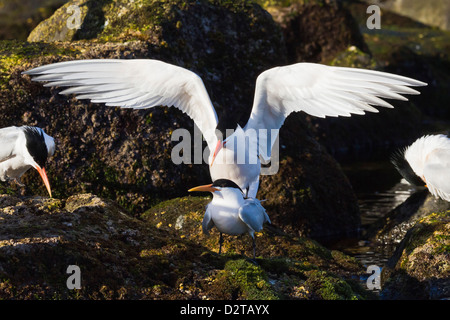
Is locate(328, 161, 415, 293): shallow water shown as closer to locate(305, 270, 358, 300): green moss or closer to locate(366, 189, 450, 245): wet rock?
locate(366, 189, 450, 245): wet rock

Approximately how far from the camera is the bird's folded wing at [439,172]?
852 cm

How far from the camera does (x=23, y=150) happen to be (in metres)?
7.70

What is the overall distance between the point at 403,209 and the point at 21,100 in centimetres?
573

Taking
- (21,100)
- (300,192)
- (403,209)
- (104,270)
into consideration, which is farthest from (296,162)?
(104,270)

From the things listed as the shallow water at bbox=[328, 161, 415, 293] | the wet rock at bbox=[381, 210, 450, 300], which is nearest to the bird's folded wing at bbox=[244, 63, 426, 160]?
the wet rock at bbox=[381, 210, 450, 300]

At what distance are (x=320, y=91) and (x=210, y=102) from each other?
1452 millimetres

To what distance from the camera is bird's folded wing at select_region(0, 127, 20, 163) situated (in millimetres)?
7879

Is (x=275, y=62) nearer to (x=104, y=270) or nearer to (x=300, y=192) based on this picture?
(x=300, y=192)

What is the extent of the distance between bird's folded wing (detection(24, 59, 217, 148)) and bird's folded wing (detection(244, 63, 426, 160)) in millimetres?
710

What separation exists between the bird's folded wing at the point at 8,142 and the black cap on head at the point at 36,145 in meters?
0.23

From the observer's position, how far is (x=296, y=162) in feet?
32.6

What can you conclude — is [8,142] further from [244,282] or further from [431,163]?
[431,163]

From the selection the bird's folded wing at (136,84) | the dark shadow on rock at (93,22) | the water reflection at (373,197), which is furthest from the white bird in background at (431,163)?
the dark shadow on rock at (93,22)

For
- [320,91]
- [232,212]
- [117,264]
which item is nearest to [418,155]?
[320,91]
